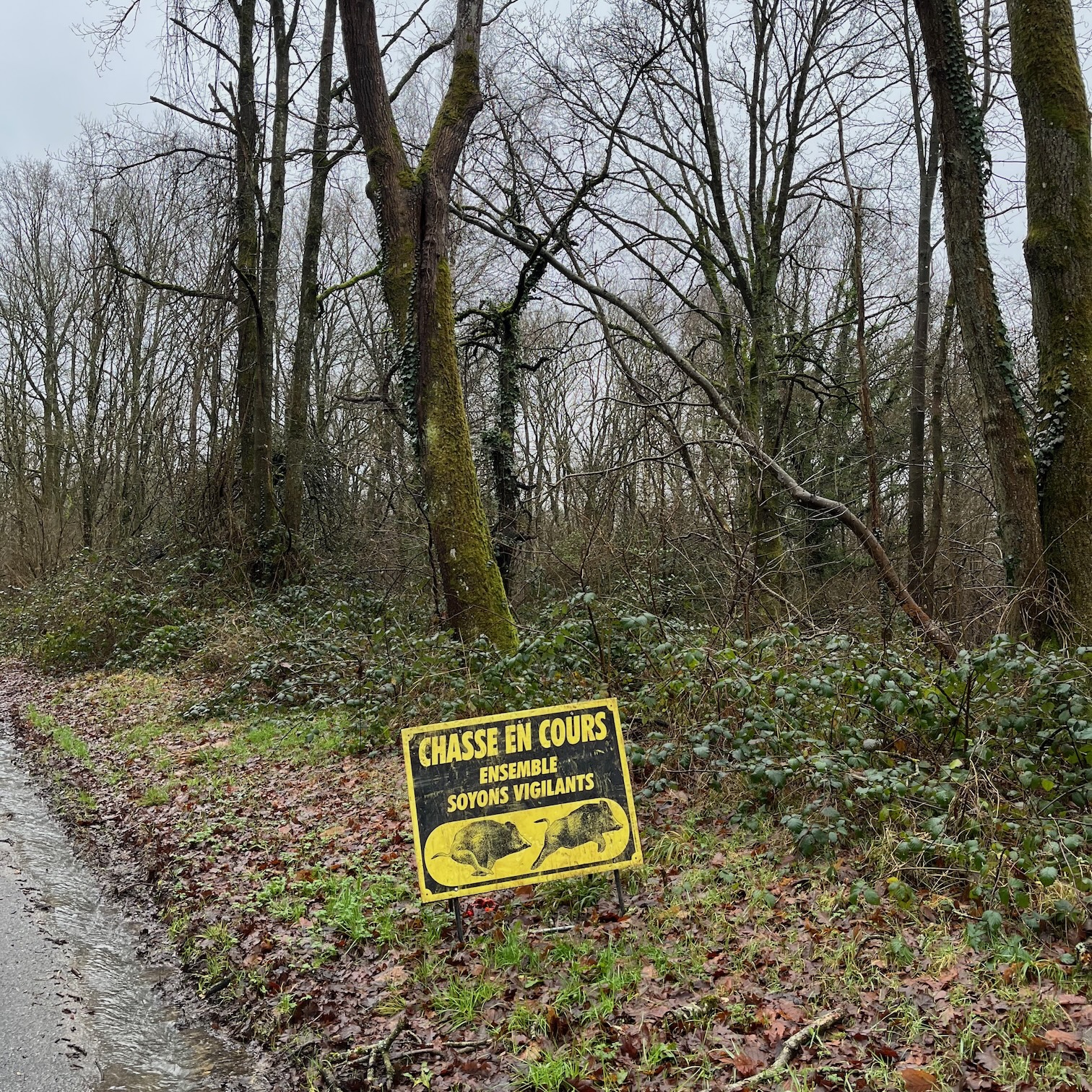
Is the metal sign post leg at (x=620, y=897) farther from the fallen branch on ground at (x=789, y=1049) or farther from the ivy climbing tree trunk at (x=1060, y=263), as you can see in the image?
the ivy climbing tree trunk at (x=1060, y=263)

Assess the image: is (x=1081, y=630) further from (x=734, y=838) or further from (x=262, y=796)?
(x=262, y=796)

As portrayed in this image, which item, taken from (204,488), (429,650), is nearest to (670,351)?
(429,650)

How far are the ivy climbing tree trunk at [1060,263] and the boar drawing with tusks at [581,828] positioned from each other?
415cm

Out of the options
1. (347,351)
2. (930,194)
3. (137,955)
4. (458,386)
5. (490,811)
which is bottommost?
(137,955)

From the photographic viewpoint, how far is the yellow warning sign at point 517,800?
4141mm

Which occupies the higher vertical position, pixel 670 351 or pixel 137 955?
pixel 670 351

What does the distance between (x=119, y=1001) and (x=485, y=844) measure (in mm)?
2141

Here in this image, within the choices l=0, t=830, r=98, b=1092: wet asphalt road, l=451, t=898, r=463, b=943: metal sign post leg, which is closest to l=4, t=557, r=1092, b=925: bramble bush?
l=451, t=898, r=463, b=943: metal sign post leg

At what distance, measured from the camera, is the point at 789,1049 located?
122 inches

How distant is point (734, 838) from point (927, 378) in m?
11.6

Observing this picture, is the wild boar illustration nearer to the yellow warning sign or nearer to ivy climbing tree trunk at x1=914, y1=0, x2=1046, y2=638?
the yellow warning sign

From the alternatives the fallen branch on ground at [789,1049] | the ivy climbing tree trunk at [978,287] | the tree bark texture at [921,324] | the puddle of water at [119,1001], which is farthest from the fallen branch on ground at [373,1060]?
the tree bark texture at [921,324]

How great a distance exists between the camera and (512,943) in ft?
13.5

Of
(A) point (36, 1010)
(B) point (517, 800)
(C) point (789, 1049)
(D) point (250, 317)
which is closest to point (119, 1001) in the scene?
(A) point (36, 1010)
